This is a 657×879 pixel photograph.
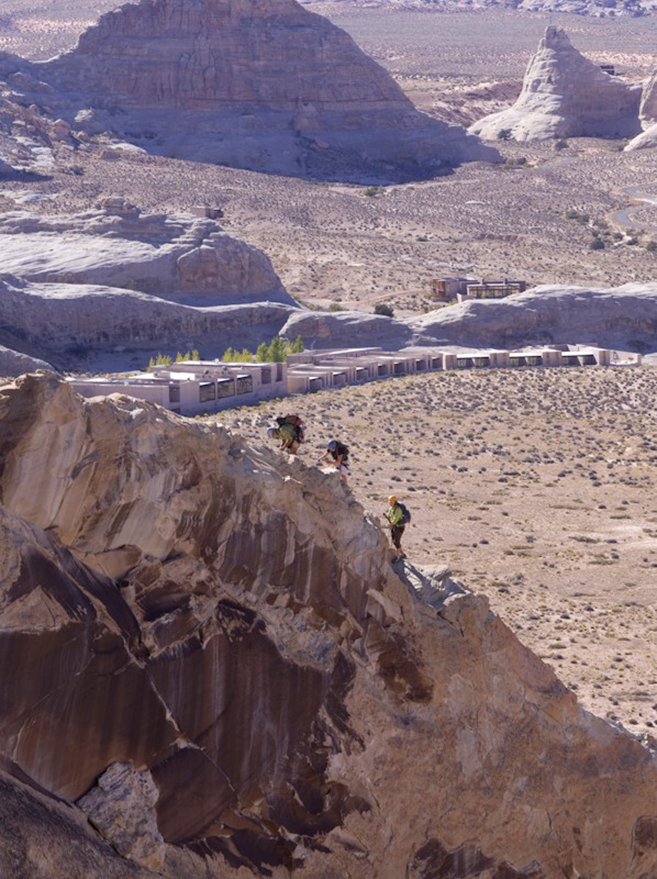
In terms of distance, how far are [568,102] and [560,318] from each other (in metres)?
79.2

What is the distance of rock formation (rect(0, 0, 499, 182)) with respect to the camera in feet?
429

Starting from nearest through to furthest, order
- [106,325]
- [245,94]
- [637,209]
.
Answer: [106,325] → [637,209] → [245,94]

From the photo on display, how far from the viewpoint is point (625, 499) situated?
4462 cm

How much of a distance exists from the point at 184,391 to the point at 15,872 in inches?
1821

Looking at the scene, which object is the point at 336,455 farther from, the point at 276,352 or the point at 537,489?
the point at 276,352

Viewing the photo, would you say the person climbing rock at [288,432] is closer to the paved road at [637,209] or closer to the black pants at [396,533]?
the black pants at [396,533]

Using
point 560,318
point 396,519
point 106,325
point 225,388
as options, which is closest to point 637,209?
point 560,318

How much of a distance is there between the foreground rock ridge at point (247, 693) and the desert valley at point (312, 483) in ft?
0.09

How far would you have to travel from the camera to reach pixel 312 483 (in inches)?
468

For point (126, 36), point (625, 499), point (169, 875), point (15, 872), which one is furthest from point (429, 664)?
point (126, 36)

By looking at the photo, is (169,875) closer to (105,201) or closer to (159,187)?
(105,201)

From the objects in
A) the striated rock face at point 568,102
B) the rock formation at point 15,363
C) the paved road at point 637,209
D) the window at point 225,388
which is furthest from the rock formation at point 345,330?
the striated rock face at point 568,102

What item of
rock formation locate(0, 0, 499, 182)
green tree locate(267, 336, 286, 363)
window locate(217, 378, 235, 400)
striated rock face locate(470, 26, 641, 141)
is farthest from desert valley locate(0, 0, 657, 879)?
striated rock face locate(470, 26, 641, 141)

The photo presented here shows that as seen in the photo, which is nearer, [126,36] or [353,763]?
[353,763]
